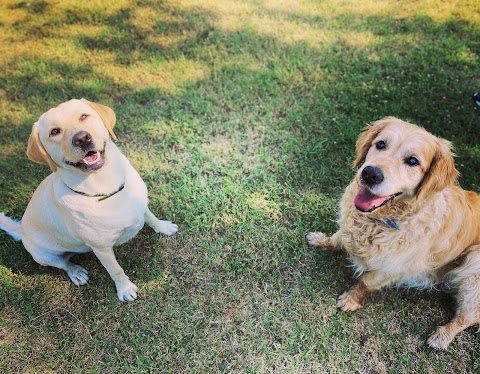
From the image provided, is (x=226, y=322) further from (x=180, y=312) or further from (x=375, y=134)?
(x=375, y=134)

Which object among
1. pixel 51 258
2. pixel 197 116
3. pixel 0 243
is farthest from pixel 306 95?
pixel 0 243

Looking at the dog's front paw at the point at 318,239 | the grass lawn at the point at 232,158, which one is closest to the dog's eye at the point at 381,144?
the dog's front paw at the point at 318,239

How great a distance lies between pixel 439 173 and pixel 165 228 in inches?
99.9

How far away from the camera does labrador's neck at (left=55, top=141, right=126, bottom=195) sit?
255 cm

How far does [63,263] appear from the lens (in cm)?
330

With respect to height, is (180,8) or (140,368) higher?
(180,8)

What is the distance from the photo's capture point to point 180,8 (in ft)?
19.9

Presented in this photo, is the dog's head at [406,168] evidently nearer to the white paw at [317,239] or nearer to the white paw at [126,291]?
the white paw at [317,239]

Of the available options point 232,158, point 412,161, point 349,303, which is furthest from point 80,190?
point 349,303

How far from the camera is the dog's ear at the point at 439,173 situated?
245 centimetres

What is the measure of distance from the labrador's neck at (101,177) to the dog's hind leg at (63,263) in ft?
3.06

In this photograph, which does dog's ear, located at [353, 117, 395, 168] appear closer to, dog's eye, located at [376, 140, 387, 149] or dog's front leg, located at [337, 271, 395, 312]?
dog's eye, located at [376, 140, 387, 149]

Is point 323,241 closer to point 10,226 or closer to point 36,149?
point 36,149

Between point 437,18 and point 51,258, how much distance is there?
641 centimetres
